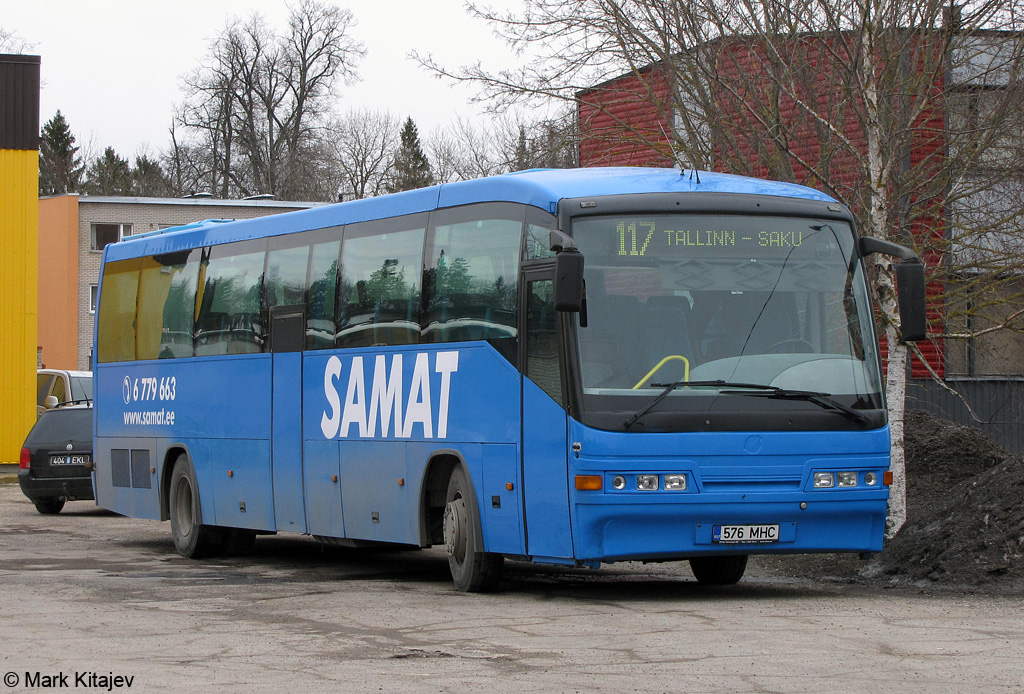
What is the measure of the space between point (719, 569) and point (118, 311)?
8825 mm

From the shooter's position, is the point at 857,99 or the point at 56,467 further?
the point at 56,467

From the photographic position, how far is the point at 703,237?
36.4 feet

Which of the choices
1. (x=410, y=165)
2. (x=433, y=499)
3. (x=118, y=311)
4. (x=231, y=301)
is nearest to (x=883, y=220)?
(x=433, y=499)

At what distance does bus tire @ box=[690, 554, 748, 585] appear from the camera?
1264 centimetres

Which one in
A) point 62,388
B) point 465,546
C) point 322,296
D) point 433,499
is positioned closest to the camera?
point 465,546

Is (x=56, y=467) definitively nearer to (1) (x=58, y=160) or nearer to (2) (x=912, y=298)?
(2) (x=912, y=298)

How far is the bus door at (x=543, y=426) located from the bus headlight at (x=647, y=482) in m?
0.53

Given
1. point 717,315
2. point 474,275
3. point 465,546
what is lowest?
point 465,546

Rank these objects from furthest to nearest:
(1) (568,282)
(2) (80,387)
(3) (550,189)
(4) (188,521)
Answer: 1. (2) (80,387)
2. (4) (188,521)
3. (3) (550,189)
4. (1) (568,282)

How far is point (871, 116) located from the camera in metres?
14.6

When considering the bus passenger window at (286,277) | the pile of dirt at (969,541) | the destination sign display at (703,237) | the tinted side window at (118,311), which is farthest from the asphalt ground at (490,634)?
the tinted side window at (118,311)

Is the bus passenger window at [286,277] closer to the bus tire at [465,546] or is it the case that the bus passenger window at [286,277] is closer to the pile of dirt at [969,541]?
the bus tire at [465,546]

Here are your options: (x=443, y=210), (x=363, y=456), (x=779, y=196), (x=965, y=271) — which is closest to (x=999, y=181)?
(x=965, y=271)

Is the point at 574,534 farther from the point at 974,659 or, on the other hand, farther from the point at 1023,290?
the point at 1023,290
